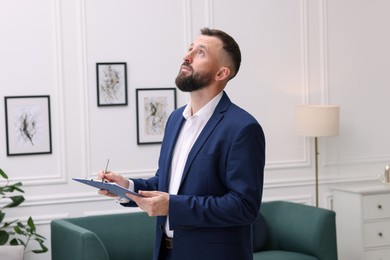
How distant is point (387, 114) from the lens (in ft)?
23.0

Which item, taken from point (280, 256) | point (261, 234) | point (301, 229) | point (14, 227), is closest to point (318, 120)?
point (301, 229)

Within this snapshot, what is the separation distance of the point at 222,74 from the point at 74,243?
7.80 feet

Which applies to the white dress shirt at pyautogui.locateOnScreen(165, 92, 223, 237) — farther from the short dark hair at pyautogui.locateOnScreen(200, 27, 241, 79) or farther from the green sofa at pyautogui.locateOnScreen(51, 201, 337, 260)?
the green sofa at pyautogui.locateOnScreen(51, 201, 337, 260)

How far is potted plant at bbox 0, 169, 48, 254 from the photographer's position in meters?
5.23

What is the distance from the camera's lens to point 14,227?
5238 mm

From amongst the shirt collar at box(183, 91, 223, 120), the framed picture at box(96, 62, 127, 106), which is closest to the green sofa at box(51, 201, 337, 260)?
the framed picture at box(96, 62, 127, 106)

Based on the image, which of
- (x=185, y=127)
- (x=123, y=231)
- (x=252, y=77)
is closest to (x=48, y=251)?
(x=123, y=231)

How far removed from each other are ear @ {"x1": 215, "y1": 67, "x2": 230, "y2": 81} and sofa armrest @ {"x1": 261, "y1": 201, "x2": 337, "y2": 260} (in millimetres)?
2968

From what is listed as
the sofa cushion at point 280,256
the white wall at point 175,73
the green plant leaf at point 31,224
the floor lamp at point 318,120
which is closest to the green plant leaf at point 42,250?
the green plant leaf at point 31,224

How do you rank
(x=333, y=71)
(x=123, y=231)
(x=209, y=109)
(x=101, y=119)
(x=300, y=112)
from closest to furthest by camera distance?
(x=209, y=109) < (x=123, y=231) < (x=101, y=119) < (x=300, y=112) < (x=333, y=71)

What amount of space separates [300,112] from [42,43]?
89.7 inches

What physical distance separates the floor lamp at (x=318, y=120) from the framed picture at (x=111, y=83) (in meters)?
1.56

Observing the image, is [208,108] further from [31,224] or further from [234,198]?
[31,224]

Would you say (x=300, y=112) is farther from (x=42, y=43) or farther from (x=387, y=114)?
(x=42, y=43)
